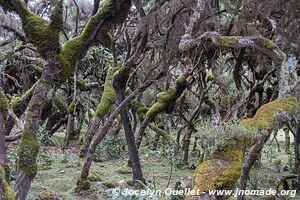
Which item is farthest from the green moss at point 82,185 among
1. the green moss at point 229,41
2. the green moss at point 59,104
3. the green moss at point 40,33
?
the green moss at point 59,104

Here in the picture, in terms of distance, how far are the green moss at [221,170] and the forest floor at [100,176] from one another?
9.18 ft

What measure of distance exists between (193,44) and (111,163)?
711cm

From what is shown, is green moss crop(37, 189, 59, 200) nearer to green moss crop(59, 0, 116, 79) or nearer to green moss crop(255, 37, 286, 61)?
green moss crop(59, 0, 116, 79)

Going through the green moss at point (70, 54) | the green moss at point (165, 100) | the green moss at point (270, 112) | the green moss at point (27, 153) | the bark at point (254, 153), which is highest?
the green moss at point (165, 100)

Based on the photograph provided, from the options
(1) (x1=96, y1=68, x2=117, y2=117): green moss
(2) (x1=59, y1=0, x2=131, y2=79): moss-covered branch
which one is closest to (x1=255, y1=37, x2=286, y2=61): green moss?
(2) (x1=59, y1=0, x2=131, y2=79): moss-covered branch

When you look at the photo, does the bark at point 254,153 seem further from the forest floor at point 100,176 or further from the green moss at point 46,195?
the green moss at point 46,195

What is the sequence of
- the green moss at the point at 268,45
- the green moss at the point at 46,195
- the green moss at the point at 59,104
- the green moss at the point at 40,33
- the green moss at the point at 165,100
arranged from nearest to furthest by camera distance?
the green moss at the point at 40,33
the green moss at the point at 268,45
the green moss at the point at 46,195
the green moss at the point at 165,100
the green moss at the point at 59,104

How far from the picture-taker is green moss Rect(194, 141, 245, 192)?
3.26m

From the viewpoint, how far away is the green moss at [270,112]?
4270 mm

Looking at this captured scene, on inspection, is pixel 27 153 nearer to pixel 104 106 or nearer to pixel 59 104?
pixel 104 106

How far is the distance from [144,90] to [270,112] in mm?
4395

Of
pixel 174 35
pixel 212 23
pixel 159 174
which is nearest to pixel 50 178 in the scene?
pixel 159 174

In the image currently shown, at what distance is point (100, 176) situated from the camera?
937 cm

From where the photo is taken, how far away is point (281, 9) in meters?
7.79
